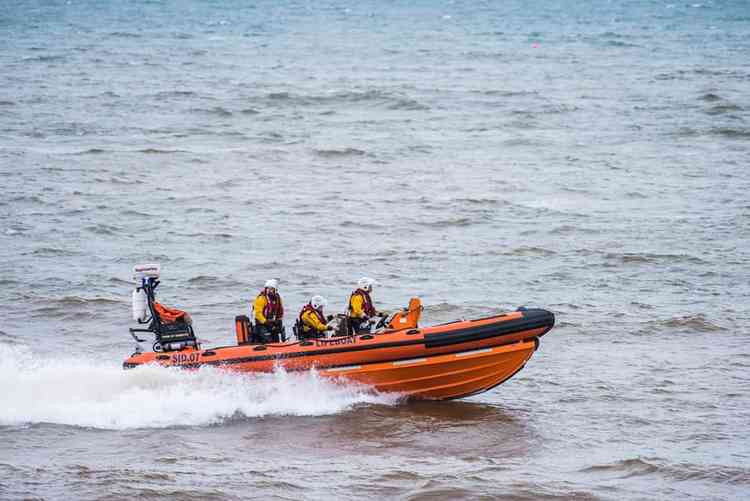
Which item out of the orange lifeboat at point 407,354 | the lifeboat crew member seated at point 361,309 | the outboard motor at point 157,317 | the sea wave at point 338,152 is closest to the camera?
the orange lifeboat at point 407,354

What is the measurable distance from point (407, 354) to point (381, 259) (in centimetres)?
761

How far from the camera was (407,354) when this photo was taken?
44.5 feet

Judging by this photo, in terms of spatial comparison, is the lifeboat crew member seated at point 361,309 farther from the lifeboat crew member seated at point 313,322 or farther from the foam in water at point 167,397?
the foam in water at point 167,397

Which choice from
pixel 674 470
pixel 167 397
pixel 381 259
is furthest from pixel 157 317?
pixel 381 259

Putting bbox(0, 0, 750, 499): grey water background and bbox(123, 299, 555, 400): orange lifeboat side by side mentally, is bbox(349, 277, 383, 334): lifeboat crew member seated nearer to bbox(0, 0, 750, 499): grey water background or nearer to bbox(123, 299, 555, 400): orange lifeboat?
bbox(123, 299, 555, 400): orange lifeboat

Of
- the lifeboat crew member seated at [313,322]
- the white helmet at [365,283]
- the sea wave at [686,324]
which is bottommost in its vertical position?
the sea wave at [686,324]

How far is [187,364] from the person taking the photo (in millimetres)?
13680

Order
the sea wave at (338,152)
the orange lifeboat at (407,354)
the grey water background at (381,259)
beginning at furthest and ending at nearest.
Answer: the sea wave at (338,152), the orange lifeboat at (407,354), the grey water background at (381,259)

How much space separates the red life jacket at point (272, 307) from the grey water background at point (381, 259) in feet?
2.60

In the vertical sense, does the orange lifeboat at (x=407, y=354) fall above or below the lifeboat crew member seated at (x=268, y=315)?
below

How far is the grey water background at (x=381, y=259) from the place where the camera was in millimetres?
12391

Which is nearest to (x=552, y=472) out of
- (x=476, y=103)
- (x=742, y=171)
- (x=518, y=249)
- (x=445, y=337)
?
(x=445, y=337)

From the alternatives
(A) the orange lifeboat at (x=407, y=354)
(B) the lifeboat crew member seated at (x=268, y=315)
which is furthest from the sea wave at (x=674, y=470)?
(B) the lifeboat crew member seated at (x=268, y=315)

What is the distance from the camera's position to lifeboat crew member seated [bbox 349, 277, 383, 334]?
14000mm
